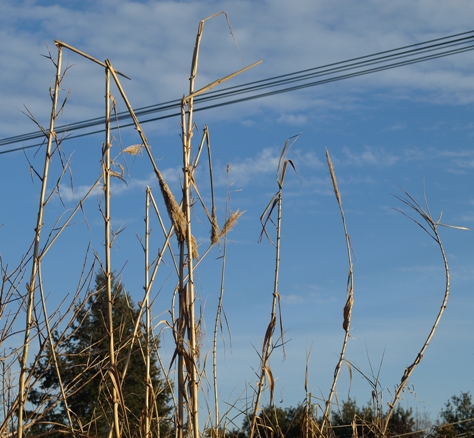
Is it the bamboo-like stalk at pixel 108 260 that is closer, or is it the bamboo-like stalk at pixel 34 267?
the bamboo-like stalk at pixel 108 260

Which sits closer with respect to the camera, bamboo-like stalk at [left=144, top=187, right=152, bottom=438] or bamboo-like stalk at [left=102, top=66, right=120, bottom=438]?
bamboo-like stalk at [left=102, top=66, right=120, bottom=438]

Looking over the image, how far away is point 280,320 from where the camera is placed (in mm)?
2178

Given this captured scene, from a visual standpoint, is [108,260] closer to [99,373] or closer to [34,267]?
[34,267]

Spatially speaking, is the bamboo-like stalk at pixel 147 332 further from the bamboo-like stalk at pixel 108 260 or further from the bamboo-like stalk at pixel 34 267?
the bamboo-like stalk at pixel 34 267

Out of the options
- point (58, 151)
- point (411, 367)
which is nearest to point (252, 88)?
point (58, 151)

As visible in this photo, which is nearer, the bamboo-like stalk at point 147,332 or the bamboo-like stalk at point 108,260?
the bamboo-like stalk at point 108,260

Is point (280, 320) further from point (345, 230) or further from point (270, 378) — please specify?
point (345, 230)

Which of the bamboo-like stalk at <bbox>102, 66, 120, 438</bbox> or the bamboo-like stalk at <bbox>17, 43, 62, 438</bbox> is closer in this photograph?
the bamboo-like stalk at <bbox>102, 66, 120, 438</bbox>

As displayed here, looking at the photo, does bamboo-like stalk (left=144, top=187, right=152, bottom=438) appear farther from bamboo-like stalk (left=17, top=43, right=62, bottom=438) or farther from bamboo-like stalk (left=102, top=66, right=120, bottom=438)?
bamboo-like stalk (left=17, top=43, right=62, bottom=438)

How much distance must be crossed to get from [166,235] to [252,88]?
6134mm

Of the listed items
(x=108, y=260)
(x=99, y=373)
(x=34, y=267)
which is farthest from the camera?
(x=99, y=373)

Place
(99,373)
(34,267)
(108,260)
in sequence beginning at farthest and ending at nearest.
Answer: (99,373), (34,267), (108,260)

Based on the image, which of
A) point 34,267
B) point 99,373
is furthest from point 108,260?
point 99,373

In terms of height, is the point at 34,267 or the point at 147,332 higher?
the point at 34,267
